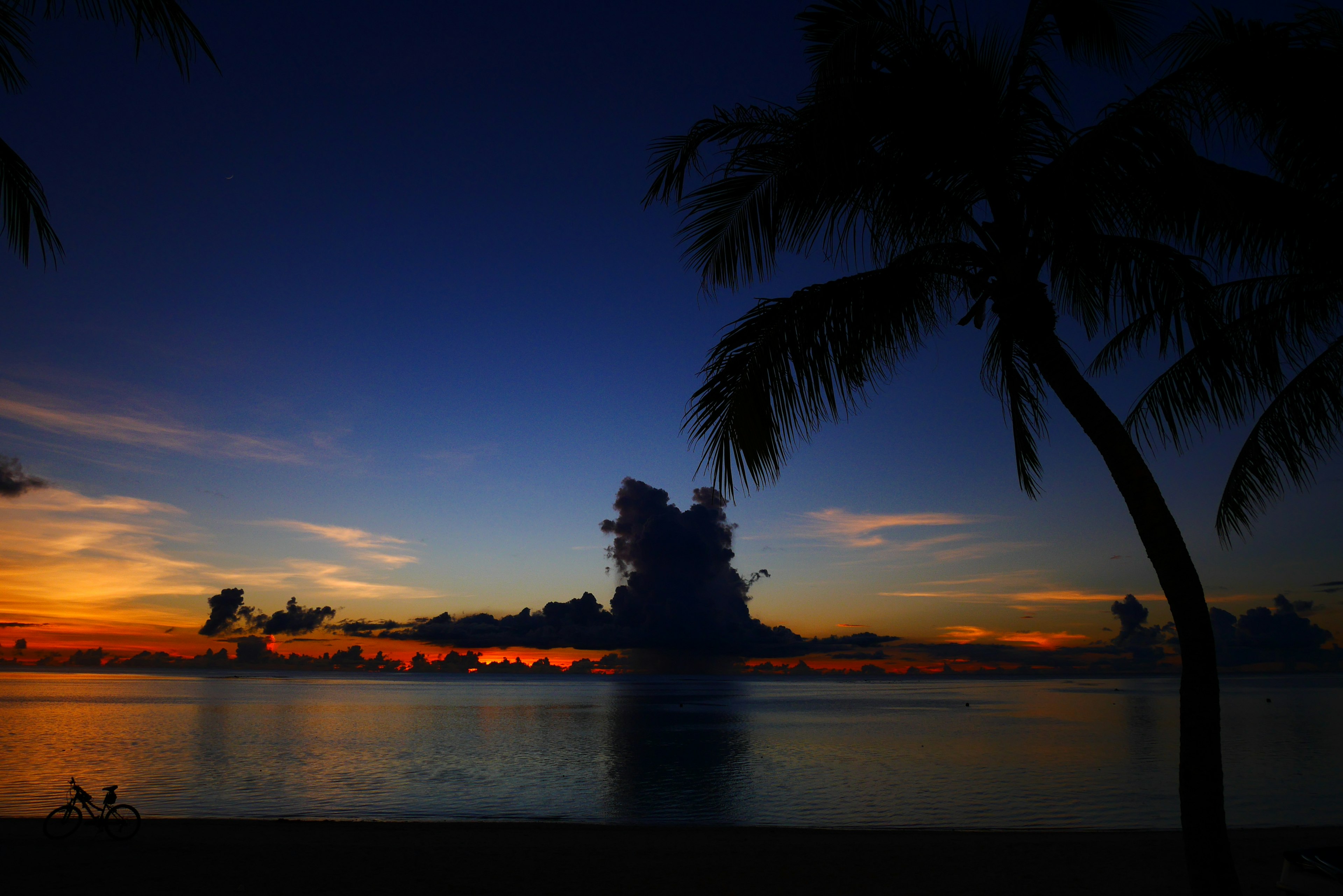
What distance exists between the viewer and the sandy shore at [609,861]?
13148mm

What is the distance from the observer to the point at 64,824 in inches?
699

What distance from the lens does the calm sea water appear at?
2588 cm

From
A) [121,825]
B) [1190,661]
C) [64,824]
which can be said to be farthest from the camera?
[64,824]

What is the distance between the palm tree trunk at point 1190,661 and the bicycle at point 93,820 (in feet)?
62.5

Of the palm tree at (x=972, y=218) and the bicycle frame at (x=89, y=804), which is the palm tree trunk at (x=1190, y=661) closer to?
the palm tree at (x=972, y=218)

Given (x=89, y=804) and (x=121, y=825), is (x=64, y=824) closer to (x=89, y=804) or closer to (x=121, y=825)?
(x=121, y=825)

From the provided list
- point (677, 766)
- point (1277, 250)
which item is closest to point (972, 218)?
point (1277, 250)

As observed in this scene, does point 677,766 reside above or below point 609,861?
below

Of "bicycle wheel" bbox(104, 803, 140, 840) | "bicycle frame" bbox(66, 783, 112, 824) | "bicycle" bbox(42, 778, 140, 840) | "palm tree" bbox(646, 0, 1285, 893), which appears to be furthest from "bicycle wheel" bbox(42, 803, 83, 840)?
"palm tree" bbox(646, 0, 1285, 893)

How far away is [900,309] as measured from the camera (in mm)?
7000

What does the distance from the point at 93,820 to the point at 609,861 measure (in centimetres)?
1168

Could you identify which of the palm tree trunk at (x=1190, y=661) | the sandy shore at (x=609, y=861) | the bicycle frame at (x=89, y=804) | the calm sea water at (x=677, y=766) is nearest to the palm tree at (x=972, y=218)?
the palm tree trunk at (x=1190, y=661)

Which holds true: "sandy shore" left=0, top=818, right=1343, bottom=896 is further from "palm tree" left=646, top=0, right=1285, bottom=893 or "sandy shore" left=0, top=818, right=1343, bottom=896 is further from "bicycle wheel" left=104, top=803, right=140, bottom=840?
"palm tree" left=646, top=0, right=1285, bottom=893

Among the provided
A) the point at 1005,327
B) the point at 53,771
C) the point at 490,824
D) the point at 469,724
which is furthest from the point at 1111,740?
the point at 53,771
